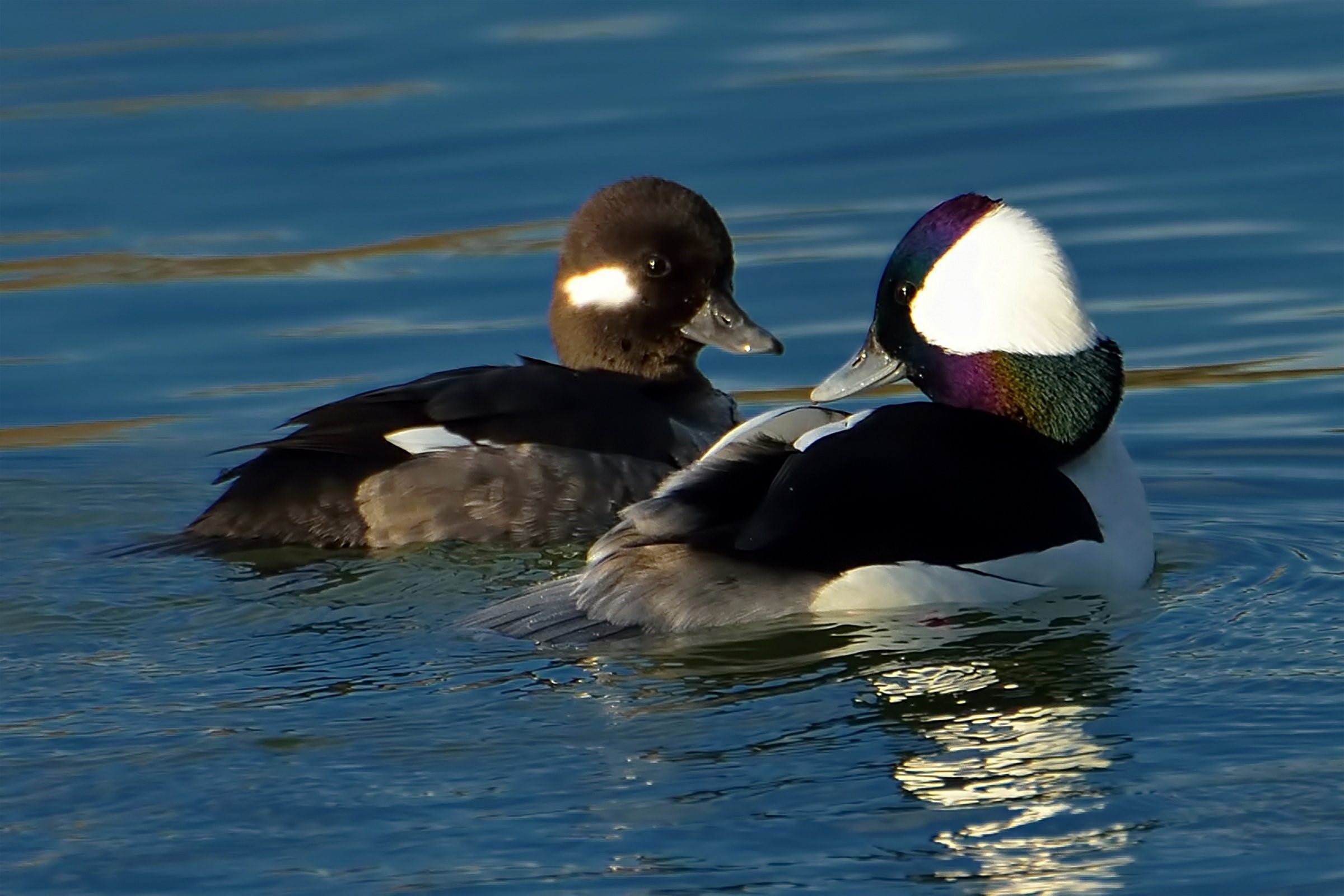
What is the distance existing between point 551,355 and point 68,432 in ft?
6.87

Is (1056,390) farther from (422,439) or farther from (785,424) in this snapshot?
(422,439)

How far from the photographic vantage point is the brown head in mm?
8875

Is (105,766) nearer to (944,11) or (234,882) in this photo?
(234,882)

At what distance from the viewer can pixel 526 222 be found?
12070mm

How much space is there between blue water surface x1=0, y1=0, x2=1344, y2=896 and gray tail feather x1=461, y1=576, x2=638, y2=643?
8 cm

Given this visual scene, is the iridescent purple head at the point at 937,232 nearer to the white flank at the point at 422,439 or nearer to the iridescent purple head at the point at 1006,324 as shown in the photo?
the iridescent purple head at the point at 1006,324

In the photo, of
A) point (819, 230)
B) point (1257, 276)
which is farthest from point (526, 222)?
point (1257, 276)

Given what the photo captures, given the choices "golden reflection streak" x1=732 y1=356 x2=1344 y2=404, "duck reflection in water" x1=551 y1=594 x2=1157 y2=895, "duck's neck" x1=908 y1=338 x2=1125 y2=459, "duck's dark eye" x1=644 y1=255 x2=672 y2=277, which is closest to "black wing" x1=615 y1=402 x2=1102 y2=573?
"duck reflection in water" x1=551 y1=594 x2=1157 y2=895

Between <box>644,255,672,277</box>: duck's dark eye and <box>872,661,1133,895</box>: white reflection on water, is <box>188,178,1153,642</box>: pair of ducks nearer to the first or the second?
<box>644,255,672,277</box>: duck's dark eye

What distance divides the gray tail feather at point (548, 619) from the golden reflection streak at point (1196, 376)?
3.20 meters

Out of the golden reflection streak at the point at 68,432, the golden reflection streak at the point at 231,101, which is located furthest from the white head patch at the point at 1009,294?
the golden reflection streak at the point at 231,101

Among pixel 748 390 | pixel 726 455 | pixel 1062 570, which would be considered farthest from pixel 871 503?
pixel 748 390

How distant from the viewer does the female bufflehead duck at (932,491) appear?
650 centimetres

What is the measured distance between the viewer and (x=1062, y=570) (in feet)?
22.2
